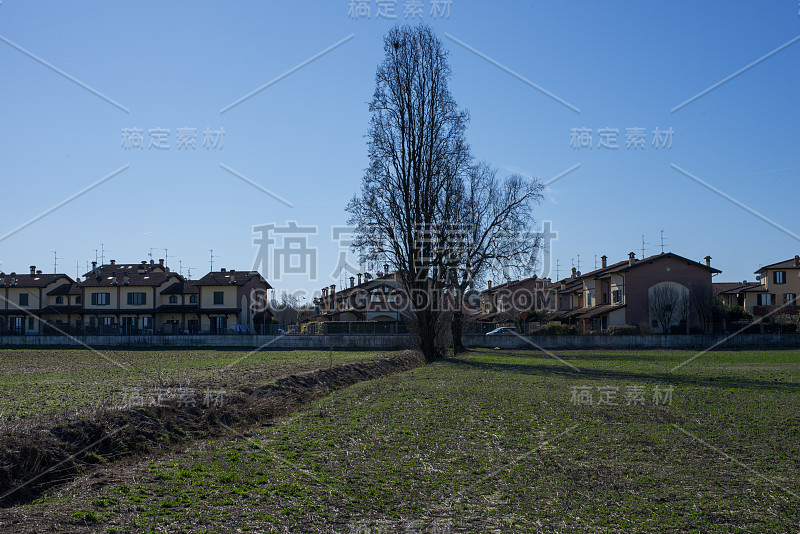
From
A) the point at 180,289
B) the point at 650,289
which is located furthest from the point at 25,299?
the point at 650,289

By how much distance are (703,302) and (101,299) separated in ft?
217

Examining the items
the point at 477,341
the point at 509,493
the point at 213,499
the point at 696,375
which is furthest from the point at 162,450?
the point at 477,341

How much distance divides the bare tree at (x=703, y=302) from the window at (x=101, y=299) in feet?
212

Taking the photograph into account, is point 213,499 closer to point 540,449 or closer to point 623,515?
point 623,515

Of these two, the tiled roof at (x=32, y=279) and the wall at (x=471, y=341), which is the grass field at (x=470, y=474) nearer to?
the wall at (x=471, y=341)

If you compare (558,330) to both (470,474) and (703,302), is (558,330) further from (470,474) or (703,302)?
(470,474)

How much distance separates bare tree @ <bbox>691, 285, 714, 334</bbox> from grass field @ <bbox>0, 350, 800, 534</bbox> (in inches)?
1874

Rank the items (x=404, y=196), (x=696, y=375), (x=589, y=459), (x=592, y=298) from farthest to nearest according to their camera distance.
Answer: (x=592, y=298)
(x=404, y=196)
(x=696, y=375)
(x=589, y=459)

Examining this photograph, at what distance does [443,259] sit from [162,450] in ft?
102

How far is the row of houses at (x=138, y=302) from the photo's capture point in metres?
→ 76.5

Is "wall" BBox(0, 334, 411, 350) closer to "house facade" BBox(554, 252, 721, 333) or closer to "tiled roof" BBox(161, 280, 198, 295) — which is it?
"tiled roof" BBox(161, 280, 198, 295)

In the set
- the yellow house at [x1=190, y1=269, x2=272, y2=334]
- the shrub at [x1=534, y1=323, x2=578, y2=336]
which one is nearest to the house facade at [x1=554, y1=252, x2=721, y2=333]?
the shrub at [x1=534, y1=323, x2=578, y2=336]

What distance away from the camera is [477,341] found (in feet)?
193

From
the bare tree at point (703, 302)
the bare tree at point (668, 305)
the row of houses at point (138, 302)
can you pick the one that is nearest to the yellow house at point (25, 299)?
the row of houses at point (138, 302)
